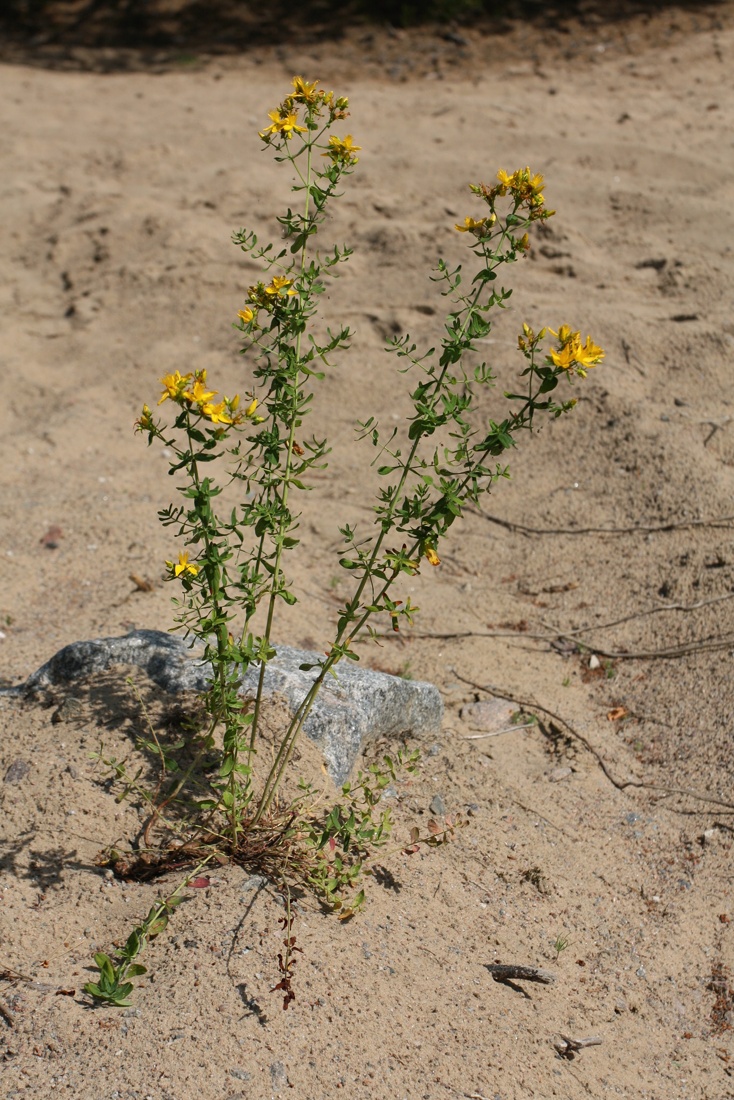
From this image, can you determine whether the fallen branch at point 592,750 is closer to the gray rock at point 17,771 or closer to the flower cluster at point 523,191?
the gray rock at point 17,771

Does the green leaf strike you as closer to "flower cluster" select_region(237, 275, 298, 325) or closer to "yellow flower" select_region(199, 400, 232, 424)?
"yellow flower" select_region(199, 400, 232, 424)

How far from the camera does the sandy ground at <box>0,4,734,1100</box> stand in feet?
7.64

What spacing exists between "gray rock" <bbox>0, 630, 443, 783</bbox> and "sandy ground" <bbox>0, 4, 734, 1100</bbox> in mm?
97

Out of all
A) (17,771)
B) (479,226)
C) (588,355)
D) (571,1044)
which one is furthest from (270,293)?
(571,1044)

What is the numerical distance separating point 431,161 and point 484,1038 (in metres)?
5.57

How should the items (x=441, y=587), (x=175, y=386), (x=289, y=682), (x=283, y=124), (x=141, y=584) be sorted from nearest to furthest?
1. (x=175, y=386)
2. (x=283, y=124)
3. (x=289, y=682)
4. (x=141, y=584)
5. (x=441, y=587)

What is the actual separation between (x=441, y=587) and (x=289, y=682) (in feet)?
4.50

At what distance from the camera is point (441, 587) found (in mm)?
4172

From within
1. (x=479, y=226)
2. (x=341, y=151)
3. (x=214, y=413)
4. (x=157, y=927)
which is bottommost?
(x=157, y=927)

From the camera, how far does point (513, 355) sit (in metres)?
5.20

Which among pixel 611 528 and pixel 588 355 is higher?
pixel 588 355

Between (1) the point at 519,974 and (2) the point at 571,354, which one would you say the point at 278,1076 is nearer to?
(1) the point at 519,974

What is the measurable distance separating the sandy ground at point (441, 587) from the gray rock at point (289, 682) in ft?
0.32

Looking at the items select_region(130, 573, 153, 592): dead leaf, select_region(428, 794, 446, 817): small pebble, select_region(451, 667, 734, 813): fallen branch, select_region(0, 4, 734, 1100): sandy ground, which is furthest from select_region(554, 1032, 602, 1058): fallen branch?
select_region(130, 573, 153, 592): dead leaf
